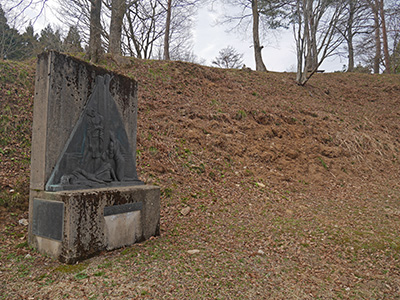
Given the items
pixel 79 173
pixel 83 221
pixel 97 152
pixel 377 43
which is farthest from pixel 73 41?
pixel 377 43

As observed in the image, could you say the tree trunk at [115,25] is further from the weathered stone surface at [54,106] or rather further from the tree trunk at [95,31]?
the weathered stone surface at [54,106]

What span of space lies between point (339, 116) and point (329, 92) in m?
3.40

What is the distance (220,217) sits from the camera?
5.89 metres

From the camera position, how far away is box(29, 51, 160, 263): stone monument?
143 inches

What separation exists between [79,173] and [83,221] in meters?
0.75

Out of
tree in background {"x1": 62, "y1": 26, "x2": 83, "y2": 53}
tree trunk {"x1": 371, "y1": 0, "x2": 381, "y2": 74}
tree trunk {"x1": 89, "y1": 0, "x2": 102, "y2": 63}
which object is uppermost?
tree trunk {"x1": 371, "y1": 0, "x2": 381, "y2": 74}

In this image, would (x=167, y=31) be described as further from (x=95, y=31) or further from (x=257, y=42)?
(x=95, y=31)

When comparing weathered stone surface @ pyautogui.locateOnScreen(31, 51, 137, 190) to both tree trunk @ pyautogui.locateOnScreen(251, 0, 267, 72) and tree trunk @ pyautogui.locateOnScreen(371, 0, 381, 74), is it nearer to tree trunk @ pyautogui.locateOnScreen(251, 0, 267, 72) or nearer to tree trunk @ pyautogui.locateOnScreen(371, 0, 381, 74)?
tree trunk @ pyautogui.locateOnScreen(251, 0, 267, 72)

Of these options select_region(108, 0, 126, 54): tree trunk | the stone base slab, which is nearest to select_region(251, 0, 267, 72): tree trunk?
select_region(108, 0, 126, 54): tree trunk

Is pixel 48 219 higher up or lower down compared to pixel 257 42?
lower down

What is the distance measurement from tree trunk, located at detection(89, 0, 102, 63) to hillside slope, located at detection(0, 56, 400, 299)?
525 mm

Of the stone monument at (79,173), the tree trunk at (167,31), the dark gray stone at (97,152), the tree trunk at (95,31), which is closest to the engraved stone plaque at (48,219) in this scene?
the stone monument at (79,173)

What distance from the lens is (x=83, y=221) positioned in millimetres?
3670

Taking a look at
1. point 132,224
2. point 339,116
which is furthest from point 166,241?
point 339,116
